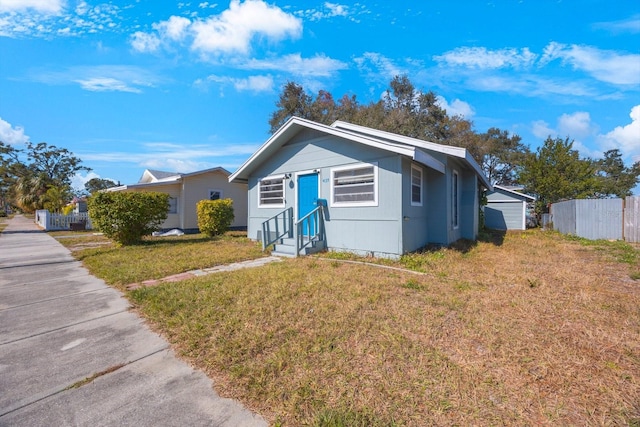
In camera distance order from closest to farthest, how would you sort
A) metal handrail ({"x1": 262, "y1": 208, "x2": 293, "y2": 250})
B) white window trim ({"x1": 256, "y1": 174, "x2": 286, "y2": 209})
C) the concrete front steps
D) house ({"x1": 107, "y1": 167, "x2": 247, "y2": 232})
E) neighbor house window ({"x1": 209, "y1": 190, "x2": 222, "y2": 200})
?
the concrete front steps, metal handrail ({"x1": 262, "y1": 208, "x2": 293, "y2": 250}), white window trim ({"x1": 256, "y1": 174, "x2": 286, "y2": 209}), house ({"x1": 107, "y1": 167, "x2": 247, "y2": 232}), neighbor house window ({"x1": 209, "y1": 190, "x2": 222, "y2": 200})

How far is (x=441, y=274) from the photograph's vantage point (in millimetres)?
5879

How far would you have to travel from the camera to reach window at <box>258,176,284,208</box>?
33.5 feet

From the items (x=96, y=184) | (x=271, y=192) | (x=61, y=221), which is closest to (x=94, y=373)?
(x=271, y=192)

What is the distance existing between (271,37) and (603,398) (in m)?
13.9

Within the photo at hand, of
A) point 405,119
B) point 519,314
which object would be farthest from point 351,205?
point 405,119

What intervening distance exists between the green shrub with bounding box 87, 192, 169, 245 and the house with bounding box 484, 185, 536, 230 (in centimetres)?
1999

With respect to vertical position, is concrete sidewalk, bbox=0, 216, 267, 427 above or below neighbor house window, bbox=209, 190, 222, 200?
below

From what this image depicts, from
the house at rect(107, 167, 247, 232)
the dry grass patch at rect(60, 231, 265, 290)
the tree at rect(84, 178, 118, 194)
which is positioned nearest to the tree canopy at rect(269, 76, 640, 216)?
the house at rect(107, 167, 247, 232)

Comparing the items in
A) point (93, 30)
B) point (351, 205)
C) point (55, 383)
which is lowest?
point (55, 383)

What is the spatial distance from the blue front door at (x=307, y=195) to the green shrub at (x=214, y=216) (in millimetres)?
4930

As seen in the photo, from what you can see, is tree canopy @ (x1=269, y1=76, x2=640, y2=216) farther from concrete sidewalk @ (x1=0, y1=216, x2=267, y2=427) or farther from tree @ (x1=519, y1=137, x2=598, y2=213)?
concrete sidewalk @ (x1=0, y1=216, x2=267, y2=427)

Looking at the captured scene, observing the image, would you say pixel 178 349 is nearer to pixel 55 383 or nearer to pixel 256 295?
pixel 55 383

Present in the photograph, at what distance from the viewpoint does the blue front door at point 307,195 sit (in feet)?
29.7

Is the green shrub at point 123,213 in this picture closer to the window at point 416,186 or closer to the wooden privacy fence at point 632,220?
the window at point 416,186
